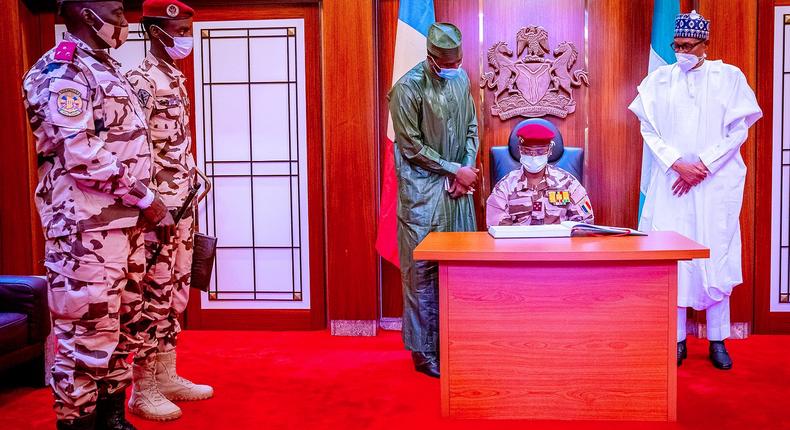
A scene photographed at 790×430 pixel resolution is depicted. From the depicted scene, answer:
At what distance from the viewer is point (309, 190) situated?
4.36m

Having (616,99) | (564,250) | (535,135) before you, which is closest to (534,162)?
(535,135)

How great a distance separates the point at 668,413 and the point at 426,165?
153 centimetres

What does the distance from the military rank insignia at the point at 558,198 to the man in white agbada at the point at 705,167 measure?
568 mm

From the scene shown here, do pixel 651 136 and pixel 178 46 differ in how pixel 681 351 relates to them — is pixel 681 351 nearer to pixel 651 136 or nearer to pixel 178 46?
pixel 651 136

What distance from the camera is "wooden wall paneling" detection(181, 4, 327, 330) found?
4.28m

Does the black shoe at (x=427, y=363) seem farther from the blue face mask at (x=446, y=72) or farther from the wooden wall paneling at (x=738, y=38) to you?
the wooden wall paneling at (x=738, y=38)

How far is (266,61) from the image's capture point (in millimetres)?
4320

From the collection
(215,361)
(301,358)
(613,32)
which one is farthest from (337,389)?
(613,32)

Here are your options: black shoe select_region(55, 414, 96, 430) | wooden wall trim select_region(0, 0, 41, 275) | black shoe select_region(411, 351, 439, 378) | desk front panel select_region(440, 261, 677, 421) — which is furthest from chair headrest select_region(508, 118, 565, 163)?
wooden wall trim select_region(0, 0, 41, 275)

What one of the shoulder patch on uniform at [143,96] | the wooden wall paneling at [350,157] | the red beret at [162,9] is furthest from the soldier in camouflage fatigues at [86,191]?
the wooden wall paneling at [350,157]

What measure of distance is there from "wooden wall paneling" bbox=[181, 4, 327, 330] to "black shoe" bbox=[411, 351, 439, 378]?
4.14ft

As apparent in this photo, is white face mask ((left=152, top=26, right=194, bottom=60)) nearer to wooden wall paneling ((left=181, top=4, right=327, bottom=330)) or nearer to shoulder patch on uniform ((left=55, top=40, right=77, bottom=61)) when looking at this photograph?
shoulder patch on uniform ((left=55, top=40, right=77, bottom=61))

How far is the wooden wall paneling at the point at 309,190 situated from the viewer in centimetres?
428

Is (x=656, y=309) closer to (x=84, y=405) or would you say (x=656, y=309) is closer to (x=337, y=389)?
(x=337, y=389)
